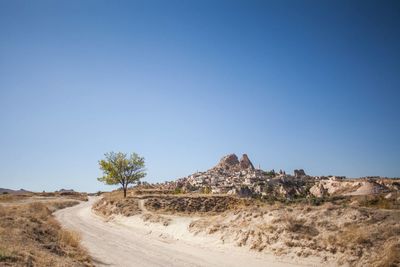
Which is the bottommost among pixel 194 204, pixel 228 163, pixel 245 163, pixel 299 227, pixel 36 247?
pixel 36 247

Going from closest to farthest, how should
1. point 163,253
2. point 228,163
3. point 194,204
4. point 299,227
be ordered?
point 163,253, point 299,227, point 194,204, point 228,163

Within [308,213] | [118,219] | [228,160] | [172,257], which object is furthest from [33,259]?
[228,160]

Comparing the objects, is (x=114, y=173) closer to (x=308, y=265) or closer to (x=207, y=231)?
(x=207, y=231)

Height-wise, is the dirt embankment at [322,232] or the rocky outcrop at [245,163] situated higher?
the rocky outcrop at [245,163]

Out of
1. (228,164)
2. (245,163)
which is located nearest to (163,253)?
(228,164)

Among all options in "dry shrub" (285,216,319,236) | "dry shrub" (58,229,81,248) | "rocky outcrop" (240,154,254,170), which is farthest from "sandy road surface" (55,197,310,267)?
"rocky outcrop" (240,154,254,170)

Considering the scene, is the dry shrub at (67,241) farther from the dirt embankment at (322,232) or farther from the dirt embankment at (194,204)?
the dirt embankment at (194,204)

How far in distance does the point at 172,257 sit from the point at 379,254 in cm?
1217

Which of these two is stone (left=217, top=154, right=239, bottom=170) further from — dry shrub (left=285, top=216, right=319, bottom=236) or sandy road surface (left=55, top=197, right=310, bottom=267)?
dry shrub (left=285, top=216, right=319, bottom=236)

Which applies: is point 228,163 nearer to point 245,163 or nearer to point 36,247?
point 245,163

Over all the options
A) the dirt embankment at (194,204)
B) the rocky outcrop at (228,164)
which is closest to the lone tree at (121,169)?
the dirt embankment at (194,204)

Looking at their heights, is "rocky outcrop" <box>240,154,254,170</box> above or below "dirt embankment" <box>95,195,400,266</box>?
above

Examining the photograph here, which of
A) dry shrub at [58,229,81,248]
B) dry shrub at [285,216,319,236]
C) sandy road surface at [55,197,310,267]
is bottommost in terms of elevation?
sandy road surface at [55,197,310,267]

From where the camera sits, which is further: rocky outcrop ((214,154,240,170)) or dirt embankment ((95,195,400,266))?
rocky outcrop ((214,154,240,170))
